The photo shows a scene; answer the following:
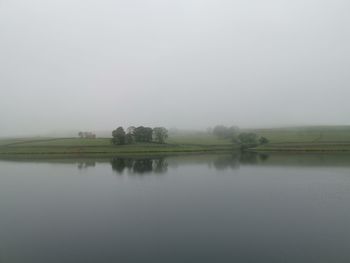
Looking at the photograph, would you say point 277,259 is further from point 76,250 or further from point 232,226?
point 76,250

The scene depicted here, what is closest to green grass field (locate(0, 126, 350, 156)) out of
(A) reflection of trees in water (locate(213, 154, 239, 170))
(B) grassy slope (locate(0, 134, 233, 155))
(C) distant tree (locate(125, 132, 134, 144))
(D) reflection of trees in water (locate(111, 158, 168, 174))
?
(B) grassy slope (locate(0, 134, 233, 155))

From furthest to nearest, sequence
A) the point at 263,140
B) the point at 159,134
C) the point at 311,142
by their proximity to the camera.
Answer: the point at 263,140 < the point at 159,134 < the point at 311,142

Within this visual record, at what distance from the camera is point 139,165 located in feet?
188

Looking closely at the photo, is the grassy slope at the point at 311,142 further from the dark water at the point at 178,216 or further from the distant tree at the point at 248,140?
the dark water at the point at 178,216

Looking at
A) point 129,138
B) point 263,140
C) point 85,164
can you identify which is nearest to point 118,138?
point 129,138

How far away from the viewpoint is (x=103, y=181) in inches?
1709

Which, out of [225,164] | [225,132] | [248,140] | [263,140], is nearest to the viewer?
[225,164]

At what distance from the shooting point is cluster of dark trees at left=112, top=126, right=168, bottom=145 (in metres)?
77.6

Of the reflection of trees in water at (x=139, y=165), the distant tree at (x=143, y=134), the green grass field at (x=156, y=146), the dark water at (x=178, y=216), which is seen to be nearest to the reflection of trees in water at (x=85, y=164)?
the reflection of trees in water at (x=139, y=165)

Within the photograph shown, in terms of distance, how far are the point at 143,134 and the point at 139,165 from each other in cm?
2417

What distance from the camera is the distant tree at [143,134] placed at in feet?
265

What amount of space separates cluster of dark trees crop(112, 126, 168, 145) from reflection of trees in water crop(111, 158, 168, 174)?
11.5 m

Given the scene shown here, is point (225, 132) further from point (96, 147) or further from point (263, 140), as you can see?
point (96, 147)

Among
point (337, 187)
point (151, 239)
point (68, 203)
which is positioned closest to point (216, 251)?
point (151, 239)
